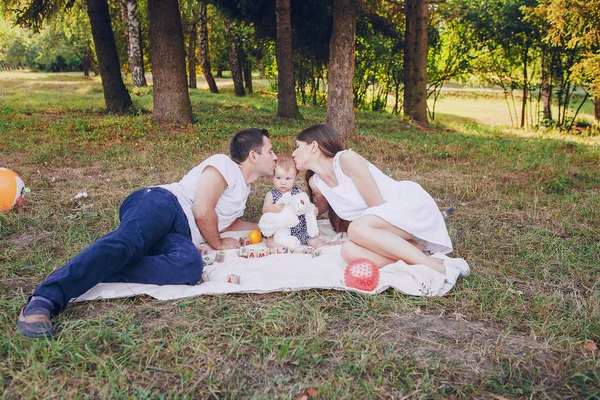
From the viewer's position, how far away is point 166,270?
10.5ft

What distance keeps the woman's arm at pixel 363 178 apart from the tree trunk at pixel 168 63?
663cm

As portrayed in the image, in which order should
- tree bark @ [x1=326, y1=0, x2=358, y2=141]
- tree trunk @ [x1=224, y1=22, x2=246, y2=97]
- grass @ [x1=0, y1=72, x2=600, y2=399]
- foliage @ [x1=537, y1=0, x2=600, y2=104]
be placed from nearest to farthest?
grass @ [x1=0, y1=72, x2=600, y2=399], tree bark @ [x1=326, y1=0, x2=358, y2=141], foliage @ [x1=537, y1=0, x2=600, y2=104], tree trunk @ [x1=224, y1=22, x2=246, y2=97]

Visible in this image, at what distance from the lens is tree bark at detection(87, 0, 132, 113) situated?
11.5m

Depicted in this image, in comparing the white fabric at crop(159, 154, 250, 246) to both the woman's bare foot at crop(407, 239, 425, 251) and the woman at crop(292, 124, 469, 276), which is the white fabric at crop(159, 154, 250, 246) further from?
the woman's bare foot at crop(407, 239, 425, 251)

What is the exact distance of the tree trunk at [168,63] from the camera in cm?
911

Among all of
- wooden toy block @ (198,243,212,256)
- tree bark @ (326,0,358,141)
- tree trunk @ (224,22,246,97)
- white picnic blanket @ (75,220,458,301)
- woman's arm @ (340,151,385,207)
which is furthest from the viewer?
tree trunk @ (224,22,246,97)

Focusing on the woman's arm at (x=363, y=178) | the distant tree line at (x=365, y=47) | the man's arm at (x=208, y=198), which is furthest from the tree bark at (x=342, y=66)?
the man's arm at (x=208, y=198)

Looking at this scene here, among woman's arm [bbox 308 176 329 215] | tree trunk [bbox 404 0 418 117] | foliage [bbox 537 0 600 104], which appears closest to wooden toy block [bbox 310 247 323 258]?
woman's arm [bbox 308 176 329 215]

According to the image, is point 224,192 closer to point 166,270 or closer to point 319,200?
point 319,200

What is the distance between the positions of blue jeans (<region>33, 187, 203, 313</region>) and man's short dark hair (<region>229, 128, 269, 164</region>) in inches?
28.5

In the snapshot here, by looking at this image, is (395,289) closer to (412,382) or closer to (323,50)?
(412,382)

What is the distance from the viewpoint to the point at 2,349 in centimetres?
241

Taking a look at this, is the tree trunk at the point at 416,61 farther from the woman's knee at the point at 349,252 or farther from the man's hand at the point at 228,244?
the woman's knee at the point at 349,252

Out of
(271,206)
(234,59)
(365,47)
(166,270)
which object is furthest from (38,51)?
(166,270)
